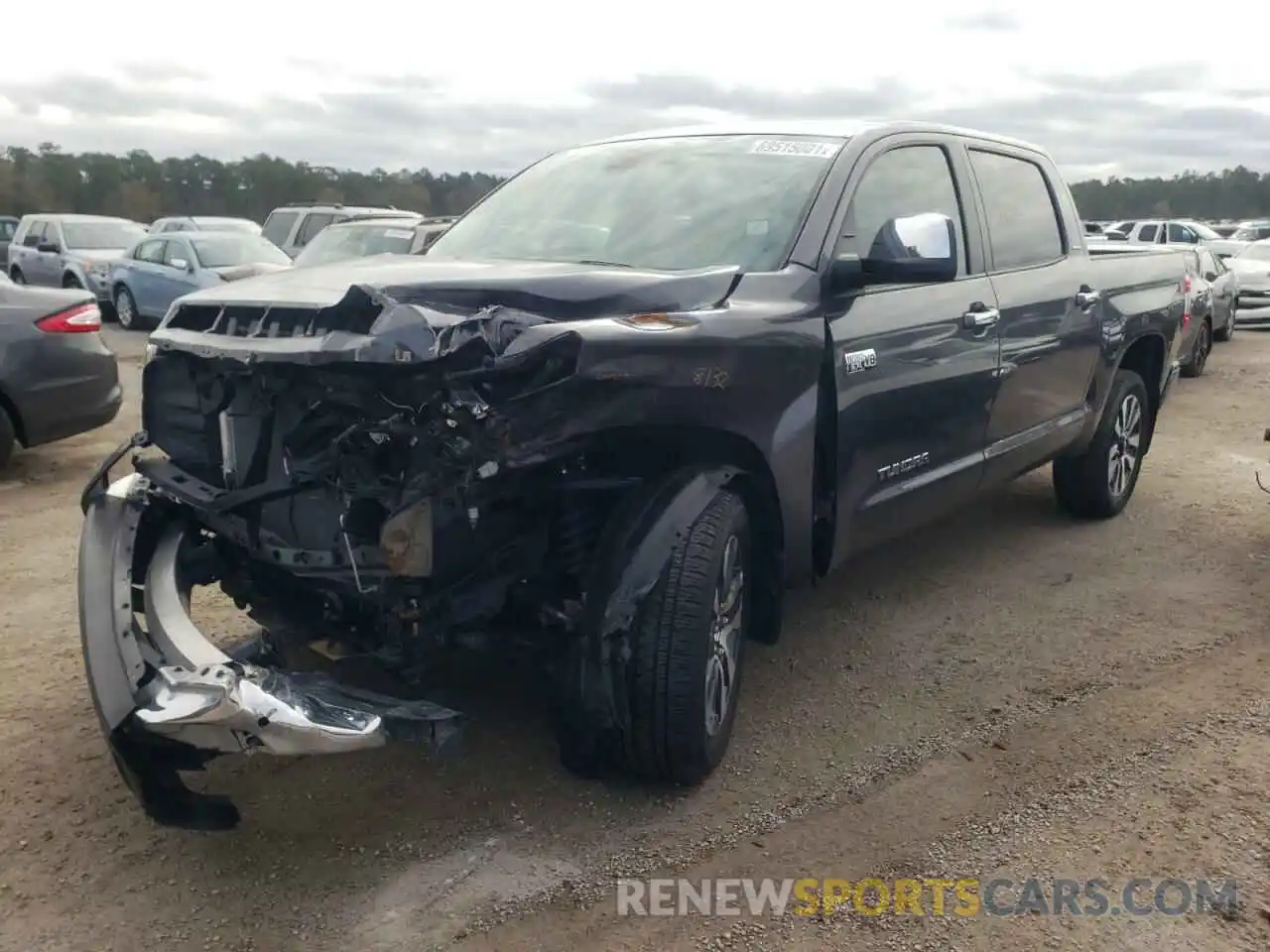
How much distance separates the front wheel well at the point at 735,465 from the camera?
10.3ft

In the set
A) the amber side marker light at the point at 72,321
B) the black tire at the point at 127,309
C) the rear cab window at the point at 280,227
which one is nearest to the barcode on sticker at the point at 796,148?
the amber side marker light at the point at 72,321

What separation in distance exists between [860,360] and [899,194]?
0.87m

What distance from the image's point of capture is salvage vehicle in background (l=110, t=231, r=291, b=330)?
15039 mm

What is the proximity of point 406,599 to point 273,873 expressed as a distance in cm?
78

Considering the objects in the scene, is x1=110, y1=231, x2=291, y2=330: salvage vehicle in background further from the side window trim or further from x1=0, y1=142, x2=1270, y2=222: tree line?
x1=0, y1=142, x2=1270, y2=222: tree line

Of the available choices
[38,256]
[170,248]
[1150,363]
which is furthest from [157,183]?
[1150,363]

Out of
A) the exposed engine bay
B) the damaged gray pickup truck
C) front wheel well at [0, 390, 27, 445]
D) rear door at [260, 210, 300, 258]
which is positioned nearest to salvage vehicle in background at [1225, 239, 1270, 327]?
rear door at [260, 210, 300, 258]

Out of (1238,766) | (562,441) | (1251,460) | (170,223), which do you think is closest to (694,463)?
(562,441)

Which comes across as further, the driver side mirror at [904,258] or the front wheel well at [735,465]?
the driver side mirror at [904,258]

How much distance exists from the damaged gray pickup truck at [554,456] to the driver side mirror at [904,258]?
0.01 meters

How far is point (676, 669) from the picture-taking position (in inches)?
120

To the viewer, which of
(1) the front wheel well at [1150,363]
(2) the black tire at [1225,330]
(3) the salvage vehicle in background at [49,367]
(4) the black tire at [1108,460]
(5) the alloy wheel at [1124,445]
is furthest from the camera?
(2) the black tire at [1225,330]

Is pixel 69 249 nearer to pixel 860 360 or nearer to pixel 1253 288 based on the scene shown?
pixel 860 360

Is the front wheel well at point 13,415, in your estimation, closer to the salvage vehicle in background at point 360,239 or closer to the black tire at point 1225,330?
the salvage vehicle in background at point 360,239
